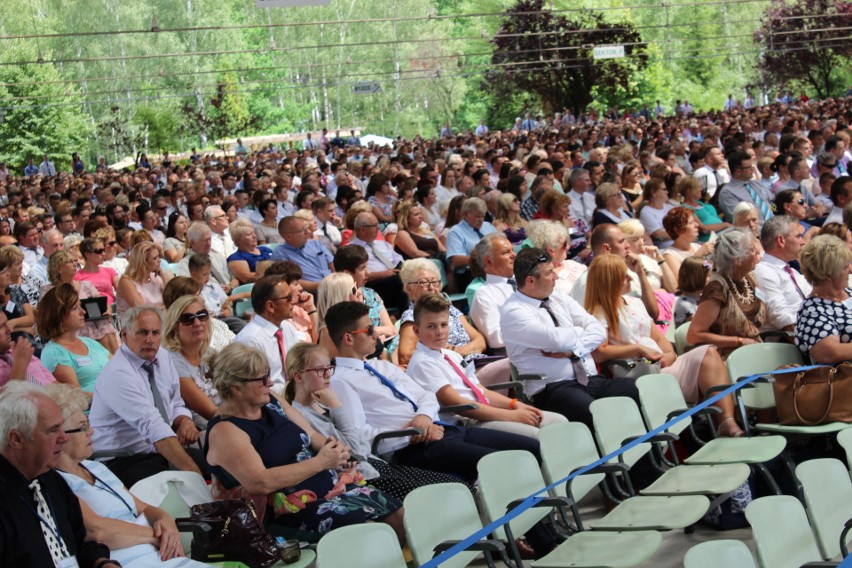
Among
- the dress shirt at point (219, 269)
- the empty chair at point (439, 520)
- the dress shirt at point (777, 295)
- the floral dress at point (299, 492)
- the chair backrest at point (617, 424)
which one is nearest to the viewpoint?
the empty chair at point (439, 520)

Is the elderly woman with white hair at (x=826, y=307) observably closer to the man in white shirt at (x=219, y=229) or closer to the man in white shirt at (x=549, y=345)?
the man in white shirt at (x=549, y=345)

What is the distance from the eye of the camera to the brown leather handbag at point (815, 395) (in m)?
5.49

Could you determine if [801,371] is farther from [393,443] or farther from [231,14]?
[231,14]

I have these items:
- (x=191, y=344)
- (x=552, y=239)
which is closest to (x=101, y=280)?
(x=191, y=344)

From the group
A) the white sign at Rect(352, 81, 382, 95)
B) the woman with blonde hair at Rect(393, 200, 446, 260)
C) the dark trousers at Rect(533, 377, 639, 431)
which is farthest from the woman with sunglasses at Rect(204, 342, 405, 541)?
the white sign at Rect(352, 81, 382, 95)

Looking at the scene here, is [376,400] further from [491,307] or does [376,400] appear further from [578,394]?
[491,307]

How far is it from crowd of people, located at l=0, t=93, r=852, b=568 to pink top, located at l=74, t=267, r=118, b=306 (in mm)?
30

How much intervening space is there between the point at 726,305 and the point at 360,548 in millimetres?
3403

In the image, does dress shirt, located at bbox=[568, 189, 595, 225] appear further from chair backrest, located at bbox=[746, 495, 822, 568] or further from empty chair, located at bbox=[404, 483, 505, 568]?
chair backrest, located at bbox=[746, 495, 822, 568]

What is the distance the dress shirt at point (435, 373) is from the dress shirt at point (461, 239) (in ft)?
12.4

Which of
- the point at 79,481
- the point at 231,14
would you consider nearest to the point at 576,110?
the point at 231,14

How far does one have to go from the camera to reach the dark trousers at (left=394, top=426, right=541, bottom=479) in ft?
17.4

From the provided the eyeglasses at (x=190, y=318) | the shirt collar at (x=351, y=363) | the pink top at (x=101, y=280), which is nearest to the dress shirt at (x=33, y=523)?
the shirt collar at (x=351, y=363)

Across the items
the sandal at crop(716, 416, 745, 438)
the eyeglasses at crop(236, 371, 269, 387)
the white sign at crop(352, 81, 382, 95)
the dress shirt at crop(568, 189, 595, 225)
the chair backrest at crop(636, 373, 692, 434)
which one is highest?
the white sign at crop(352, 81, 382, 95)
